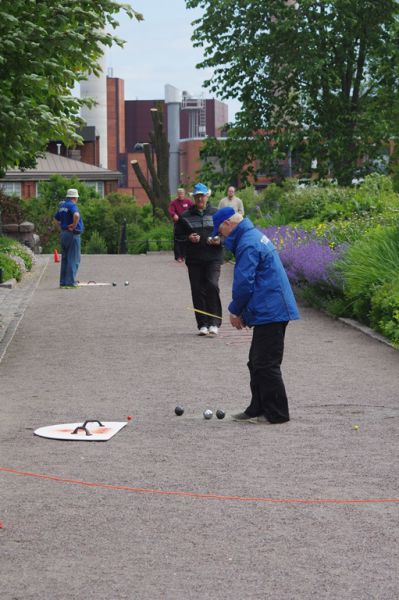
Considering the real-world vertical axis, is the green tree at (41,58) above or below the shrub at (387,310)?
above

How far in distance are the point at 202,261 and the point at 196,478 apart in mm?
9043

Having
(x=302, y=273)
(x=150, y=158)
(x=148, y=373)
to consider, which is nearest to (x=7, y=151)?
(x=148, y=373)

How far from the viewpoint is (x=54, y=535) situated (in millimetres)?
6426

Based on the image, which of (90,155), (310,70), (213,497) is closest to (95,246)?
(310,70)

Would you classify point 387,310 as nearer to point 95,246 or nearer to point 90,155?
point 95,246

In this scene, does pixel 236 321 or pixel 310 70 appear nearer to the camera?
pixel 236 321

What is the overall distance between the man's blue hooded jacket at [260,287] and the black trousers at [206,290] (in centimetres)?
644

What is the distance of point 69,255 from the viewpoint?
81.4 ft

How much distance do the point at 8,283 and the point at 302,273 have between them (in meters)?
6.83

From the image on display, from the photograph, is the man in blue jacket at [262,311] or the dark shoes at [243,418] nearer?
the man in blue jacket at [262,311]

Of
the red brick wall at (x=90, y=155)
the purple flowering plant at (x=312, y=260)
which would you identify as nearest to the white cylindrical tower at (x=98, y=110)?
the red brick wall at (x=90, y=155)

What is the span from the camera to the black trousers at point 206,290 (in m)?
16.5

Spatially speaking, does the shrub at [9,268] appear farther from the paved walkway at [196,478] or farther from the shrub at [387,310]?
the shrub at [387,310]

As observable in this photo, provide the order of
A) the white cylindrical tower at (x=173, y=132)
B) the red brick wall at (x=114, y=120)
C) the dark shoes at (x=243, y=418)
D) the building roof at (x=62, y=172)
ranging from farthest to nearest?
the red brick wall at (x=114, y=120) < the white cylindrical tower at (x=173, y=132) < the building roof at (x=62, y=172) < the dark shoes at (x=243, y=418)
